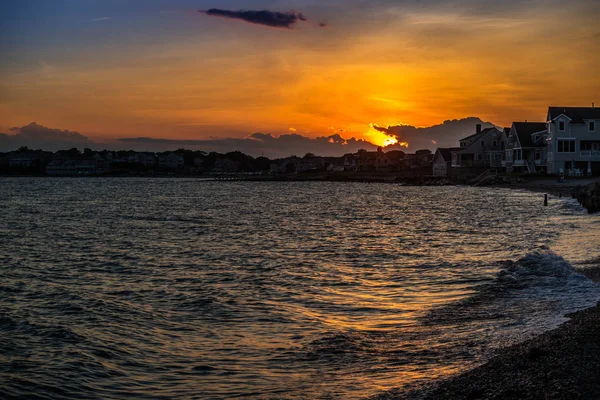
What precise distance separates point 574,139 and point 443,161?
4644 cm

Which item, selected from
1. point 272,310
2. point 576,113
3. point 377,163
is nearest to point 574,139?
point 576,113

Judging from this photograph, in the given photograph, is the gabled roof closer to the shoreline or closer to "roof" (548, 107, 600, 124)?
"roof" (548, 107, 600, 124)

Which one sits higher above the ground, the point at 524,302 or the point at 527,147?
the point at 527,147

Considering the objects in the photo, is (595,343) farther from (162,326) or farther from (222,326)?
(162,326)

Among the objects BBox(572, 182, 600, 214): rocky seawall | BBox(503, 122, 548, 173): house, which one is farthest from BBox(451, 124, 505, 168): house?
BBox(572, 182, 600, 214): rocky seawall

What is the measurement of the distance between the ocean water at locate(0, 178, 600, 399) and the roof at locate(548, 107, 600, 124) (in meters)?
59.6

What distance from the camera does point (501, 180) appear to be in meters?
91.1

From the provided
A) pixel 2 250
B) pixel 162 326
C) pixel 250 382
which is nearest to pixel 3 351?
pixel 162 326

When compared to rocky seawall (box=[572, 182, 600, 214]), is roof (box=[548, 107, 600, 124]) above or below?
above

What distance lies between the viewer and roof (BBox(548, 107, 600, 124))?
84.6 metres

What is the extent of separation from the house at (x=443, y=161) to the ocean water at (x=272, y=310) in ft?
318

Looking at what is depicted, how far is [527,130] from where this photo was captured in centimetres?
9619

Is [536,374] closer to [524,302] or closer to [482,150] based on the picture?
[524,302]

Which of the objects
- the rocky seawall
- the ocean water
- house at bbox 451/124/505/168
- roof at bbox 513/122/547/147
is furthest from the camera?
house at bbox 451/124/505/168
